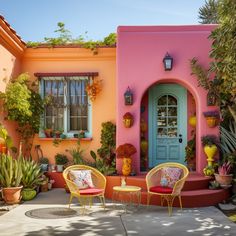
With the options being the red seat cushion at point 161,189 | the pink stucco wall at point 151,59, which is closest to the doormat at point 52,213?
the red seat cushion at point 161,189

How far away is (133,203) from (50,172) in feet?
10.9

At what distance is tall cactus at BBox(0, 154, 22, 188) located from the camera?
8695 mm

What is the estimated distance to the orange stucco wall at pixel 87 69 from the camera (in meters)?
11.7

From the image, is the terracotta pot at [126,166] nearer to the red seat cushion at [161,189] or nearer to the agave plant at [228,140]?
the red seat cushion at [161,189]

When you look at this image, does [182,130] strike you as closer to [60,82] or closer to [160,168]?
[160,168]

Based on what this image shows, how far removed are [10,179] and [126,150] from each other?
10.4ft

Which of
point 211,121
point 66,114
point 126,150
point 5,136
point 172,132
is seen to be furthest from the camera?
point 66,114

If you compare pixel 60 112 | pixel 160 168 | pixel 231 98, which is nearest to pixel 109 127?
pixel 60 112

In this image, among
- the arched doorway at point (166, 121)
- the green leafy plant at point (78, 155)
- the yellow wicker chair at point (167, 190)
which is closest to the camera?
the yellow wicker chair at point (167, 190)

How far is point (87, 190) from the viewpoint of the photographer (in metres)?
8.17

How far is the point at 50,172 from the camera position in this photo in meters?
11.0

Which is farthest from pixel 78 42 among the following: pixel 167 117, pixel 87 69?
pixel 167 117

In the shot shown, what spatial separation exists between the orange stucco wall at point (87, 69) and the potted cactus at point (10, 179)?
286cm

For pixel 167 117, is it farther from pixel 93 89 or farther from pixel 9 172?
pixel 9 172
